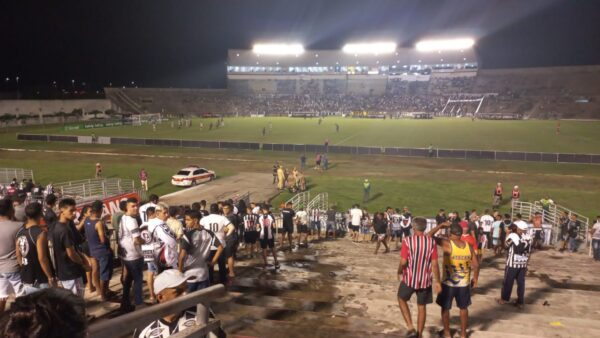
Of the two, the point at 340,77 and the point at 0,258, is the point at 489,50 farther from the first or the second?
the point at 0,258

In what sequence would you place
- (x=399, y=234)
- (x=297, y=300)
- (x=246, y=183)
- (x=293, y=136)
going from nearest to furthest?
(x=297, y=300) < (x=399, y=234) < (x=246, y=183) < (x=293, y=136)

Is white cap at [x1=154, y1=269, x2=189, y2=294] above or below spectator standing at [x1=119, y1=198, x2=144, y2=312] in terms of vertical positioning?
above

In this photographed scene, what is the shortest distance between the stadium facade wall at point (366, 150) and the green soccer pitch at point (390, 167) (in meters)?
1.68

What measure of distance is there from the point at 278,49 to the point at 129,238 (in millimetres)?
129448

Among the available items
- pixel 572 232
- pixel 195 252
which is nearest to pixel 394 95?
pixel 572 232

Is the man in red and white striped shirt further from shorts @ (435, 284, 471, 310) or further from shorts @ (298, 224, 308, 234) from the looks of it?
shorts @ (298, 224, 308, 234)

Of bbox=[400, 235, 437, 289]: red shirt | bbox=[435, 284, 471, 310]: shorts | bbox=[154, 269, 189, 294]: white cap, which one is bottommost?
bbox=[435, 284, 471, 310]: shorts

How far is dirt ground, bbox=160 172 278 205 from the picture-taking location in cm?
2483

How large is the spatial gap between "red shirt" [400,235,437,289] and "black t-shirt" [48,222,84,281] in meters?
4.54

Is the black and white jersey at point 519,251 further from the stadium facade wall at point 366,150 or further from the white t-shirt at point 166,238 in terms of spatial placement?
the stadium facade wall at point 366,150

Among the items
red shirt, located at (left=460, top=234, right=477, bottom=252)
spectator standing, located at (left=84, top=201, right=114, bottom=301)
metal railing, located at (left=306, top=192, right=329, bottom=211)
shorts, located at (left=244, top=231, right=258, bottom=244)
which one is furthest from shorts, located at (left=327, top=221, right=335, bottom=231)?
spectator standing, located at (left=84, top=201, right=114, bottom=301)

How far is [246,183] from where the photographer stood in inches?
1145

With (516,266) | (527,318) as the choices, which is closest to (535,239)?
(516,266)

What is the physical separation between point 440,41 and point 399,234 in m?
113
